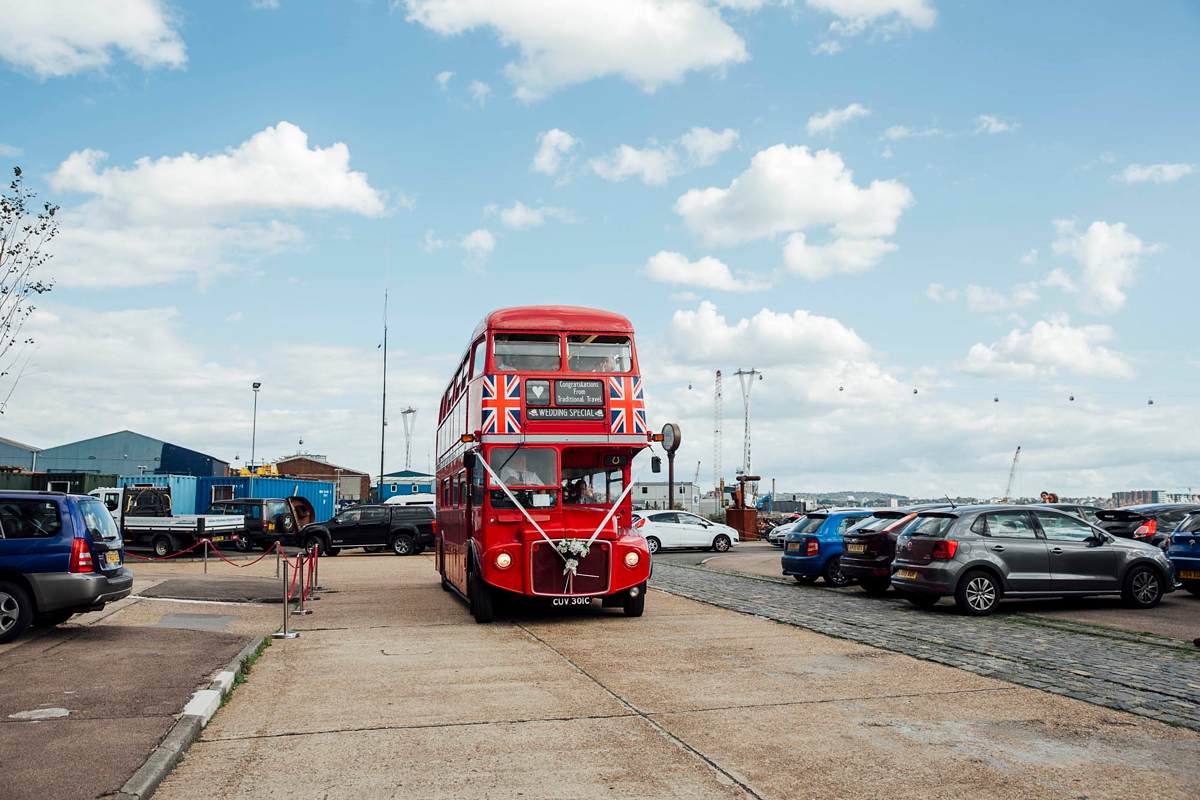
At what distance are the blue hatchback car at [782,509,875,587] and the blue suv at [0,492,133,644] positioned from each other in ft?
40.3

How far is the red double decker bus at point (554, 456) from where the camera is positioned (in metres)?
13.4

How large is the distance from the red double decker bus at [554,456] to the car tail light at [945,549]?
4040 mm

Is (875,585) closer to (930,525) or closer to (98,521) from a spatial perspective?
(930,525)

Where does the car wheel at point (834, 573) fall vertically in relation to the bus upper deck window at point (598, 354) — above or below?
below

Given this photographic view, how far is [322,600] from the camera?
17875 mm

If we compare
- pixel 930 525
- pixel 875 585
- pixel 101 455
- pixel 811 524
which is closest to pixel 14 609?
pixel 930 525

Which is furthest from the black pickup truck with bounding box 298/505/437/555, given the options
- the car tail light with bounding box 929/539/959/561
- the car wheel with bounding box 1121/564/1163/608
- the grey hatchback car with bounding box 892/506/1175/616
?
the car wheel with bounding box 1121/564/1163/608

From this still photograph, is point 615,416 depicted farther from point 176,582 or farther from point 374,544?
point 374,544

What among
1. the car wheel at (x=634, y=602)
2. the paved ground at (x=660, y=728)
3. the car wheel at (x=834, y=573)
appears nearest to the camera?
the paved ground at (x=660, y=728)

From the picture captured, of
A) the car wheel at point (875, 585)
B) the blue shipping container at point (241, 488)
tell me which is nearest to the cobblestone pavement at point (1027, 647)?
the car wheel at point (875, 585)

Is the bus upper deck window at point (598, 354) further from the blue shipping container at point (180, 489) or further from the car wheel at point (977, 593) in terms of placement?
the blue shipping container at point (180, 489)

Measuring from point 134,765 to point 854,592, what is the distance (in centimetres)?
1433

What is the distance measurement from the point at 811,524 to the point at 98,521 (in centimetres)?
1297

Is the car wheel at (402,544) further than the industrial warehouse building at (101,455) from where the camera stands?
No
